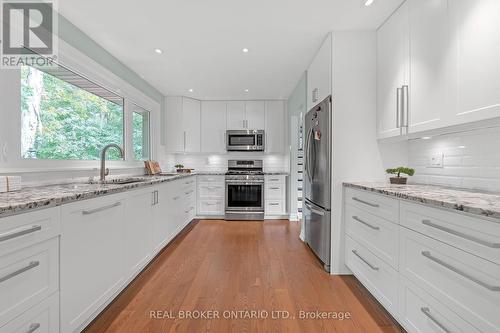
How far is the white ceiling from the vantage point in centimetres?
209

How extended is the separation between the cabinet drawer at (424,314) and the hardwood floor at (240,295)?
0.32 meters

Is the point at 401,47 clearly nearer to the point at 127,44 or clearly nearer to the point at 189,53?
the point at 189,53

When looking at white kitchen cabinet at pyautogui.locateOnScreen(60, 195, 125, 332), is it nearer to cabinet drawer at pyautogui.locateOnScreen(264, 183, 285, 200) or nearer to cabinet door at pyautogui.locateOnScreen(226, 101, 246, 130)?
cabinet drawer at pyautogui.locateOnScreen(264, 183, 285, 200)

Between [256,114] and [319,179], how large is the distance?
108 inches

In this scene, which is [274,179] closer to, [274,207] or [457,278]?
[274,207]

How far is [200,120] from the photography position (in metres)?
5.18

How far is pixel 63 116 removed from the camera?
2373 millimetres

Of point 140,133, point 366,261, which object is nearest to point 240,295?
point 366,261

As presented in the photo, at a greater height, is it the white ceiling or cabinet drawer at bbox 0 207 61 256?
the white ceiling

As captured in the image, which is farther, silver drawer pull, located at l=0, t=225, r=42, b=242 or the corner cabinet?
the corner cabinet

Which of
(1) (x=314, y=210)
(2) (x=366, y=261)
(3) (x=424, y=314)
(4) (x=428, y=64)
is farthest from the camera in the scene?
(1) (x=314, y=210)

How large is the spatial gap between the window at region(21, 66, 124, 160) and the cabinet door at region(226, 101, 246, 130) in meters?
2.30

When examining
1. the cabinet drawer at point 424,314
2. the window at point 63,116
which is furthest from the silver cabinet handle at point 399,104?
the window at point 63,116

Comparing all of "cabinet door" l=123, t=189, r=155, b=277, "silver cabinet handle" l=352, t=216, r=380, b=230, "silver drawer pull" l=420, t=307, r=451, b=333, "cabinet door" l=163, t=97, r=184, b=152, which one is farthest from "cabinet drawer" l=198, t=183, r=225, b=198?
"silver drawer pull" l=420, t=307, r=451, b=333
